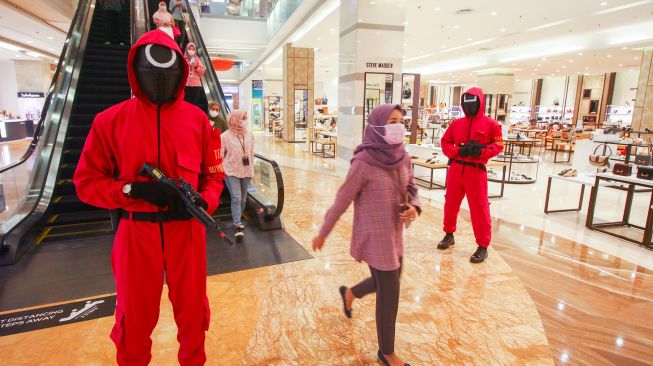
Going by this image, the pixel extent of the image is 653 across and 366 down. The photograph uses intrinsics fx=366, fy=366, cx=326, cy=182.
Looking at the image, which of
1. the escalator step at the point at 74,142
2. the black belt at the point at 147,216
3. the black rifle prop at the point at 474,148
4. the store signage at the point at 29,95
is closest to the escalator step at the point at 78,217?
the escalator step at the point at 74,142

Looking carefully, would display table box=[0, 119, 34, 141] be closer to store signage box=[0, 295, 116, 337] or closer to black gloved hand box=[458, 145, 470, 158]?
store signage box=[0, 295, 116, 337]

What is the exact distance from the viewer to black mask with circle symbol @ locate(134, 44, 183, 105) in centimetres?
157

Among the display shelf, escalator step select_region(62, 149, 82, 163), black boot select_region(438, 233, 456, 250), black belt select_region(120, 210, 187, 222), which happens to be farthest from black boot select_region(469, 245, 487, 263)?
the display shelf

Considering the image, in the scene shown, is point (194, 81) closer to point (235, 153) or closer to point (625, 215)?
point (235, 153)

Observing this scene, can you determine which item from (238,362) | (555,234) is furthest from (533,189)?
(238,362)

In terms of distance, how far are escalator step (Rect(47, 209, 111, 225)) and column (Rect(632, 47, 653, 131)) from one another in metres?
19.1

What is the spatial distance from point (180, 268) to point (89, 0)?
8.82 meters

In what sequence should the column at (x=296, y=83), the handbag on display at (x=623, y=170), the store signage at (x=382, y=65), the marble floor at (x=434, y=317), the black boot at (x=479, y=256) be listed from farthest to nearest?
the column at (x=296, y=83) → the store signage at (x=382, y=65) → the handbag on display at (x=623, y=170) → the black boot at (x=479, y=256) → the marble floor at (x=434, y=317)

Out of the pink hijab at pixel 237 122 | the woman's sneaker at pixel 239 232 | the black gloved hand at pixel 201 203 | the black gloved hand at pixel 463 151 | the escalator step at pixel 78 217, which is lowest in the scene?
the woman's sneaker at pixel 239 232

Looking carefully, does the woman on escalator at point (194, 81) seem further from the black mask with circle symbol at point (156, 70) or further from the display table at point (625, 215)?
the display table at point (625, 215)

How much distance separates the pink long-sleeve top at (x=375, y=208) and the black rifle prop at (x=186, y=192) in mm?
755

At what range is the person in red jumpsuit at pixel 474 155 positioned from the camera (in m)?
3.74

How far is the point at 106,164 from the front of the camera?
1620 millimetres

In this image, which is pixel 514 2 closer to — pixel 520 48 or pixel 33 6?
pixel 520 48
